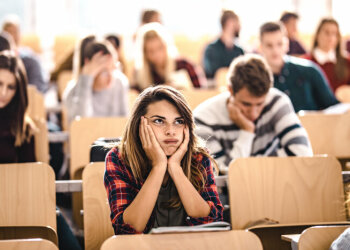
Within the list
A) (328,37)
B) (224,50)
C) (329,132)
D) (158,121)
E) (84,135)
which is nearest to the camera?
(158,121)

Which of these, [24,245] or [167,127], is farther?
[167,127]

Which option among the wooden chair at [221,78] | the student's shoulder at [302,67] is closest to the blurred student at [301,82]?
the student's shoulder at [302,67]

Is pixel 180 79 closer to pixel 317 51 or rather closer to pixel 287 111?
pixel 317 51

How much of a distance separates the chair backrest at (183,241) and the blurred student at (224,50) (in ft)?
14.6

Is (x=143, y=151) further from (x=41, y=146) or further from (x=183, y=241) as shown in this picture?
(x=41, y=146)

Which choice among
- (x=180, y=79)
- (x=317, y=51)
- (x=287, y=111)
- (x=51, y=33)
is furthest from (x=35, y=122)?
(x=51, y=33)

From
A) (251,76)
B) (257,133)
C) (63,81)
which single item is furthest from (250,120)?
(63,81)

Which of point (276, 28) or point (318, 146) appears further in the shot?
point (276, 28)

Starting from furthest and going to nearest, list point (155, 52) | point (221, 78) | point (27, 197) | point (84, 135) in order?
1. point (221, 78)
2. point (155, 52)
3. point (84, 135)
4. point (27, 197)

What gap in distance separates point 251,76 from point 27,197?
125 cm

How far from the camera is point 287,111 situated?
3312mm

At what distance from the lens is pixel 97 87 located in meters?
4.45

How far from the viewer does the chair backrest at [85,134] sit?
3.54 m

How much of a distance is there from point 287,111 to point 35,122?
138 cm
